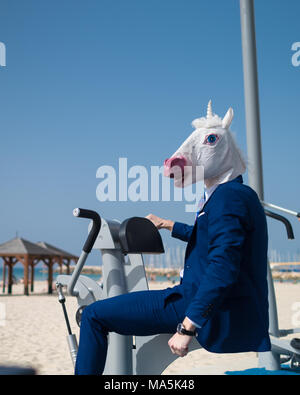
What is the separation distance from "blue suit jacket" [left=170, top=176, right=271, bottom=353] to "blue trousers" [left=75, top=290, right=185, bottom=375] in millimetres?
63

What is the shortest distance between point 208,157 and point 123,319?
1.98ft

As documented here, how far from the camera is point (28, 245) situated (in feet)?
55.1

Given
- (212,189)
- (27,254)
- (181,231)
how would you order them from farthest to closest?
(27,254) → (181,231) → (212,189)

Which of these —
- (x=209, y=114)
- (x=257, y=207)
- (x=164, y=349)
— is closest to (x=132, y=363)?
(x=164, y=349)

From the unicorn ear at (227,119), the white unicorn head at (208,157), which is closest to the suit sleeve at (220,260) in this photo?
the white unicorn head at (208,157)

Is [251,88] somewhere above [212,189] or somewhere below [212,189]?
above

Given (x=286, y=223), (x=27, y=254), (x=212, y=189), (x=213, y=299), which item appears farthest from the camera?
(x=27, y=254)

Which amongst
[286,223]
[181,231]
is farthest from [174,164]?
[286,223]

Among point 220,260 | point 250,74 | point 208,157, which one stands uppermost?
point 250,74

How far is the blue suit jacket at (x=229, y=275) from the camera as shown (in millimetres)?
1235

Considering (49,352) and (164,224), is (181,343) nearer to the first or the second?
(164,224)

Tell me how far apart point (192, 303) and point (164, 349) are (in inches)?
19.1

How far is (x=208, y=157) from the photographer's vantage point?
1.52m

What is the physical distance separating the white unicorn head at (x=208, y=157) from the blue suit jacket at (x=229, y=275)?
0.14 metres
